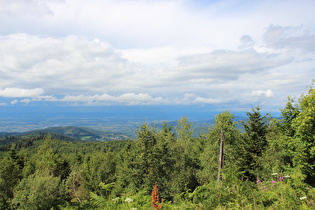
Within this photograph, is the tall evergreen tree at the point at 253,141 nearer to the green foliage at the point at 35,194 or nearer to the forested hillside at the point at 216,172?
the forested hillside at the point at 216,172

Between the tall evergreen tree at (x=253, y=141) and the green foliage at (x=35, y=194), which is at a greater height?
the tall evergreen tree at (x=253, y=141)

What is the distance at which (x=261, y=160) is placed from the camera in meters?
21.4

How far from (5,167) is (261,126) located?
41.4 meters

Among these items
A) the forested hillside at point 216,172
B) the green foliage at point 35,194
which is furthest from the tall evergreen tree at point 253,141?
the green foliage at point 35,194

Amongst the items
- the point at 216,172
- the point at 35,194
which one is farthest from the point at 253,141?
the point at 35,194

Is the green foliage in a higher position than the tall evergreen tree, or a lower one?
lower

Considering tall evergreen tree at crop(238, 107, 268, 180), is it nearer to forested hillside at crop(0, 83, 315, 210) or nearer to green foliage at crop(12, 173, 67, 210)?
forested hillside at crop(0, 83, 315, 210)

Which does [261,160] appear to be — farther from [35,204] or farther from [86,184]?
[86,184]

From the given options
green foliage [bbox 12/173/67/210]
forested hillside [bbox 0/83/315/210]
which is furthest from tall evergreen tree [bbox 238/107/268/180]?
green foliage [bbox 12/173/67/210]

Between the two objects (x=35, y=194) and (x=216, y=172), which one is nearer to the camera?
(x=35, y=194)

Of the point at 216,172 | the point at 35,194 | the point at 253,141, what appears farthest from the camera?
the point at 253,141

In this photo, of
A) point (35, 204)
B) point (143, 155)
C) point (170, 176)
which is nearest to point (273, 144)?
point (170, 176)

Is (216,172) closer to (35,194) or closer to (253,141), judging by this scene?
(253,141)

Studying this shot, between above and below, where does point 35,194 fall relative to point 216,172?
above
